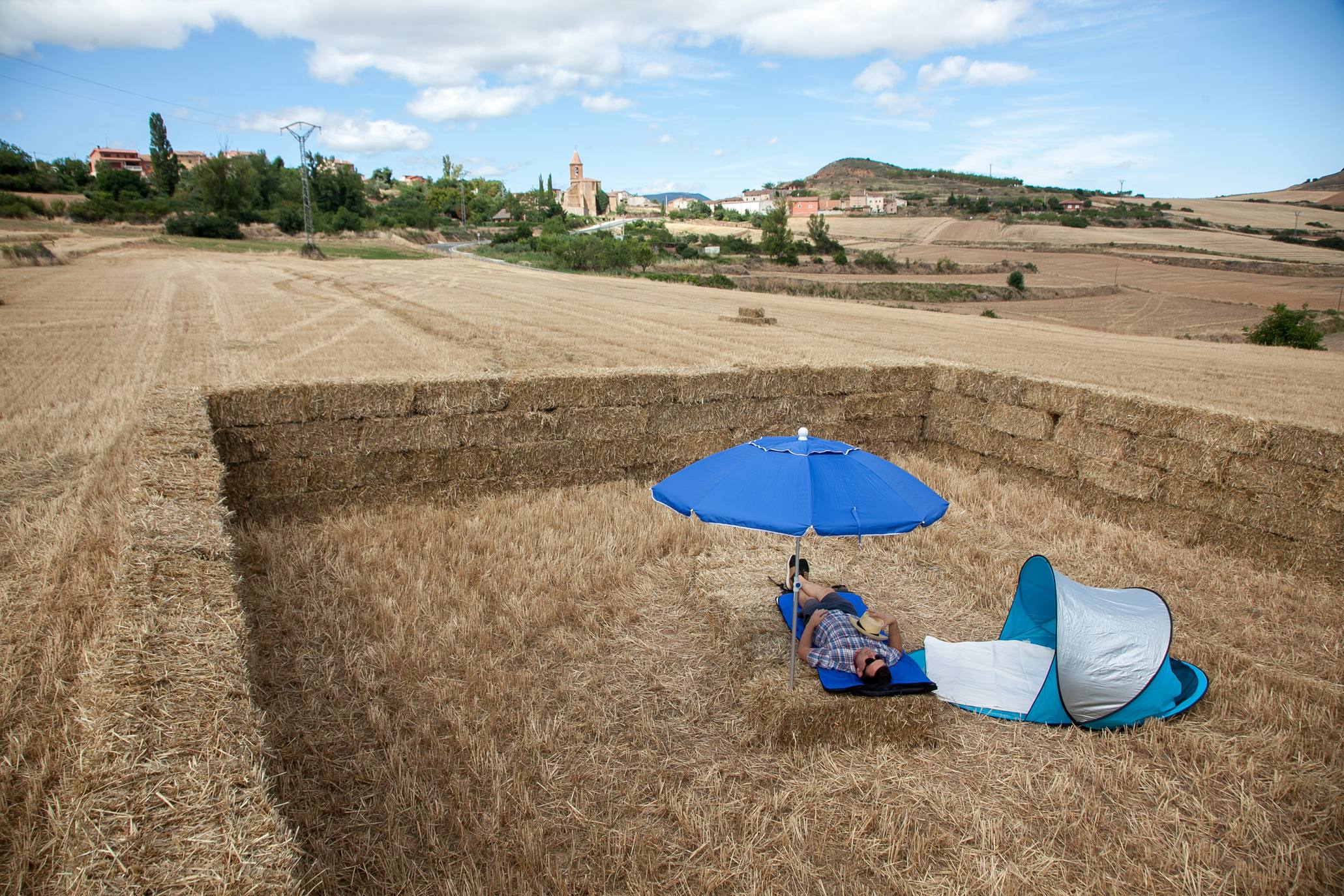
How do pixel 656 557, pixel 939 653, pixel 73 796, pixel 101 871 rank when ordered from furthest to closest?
pixel 656 557, pixel 939 653, pixel 73 796, pixel 101 871

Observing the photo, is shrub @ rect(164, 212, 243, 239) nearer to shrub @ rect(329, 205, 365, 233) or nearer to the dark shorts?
shrub @ rect(329, 205, 365, 233)

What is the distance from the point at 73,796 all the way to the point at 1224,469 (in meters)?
9.75

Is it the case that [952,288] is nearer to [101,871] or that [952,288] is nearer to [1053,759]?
[1053,759]

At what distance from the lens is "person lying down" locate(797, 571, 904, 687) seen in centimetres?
463

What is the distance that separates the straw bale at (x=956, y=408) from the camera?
10664 millimetres

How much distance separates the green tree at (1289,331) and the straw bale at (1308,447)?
26.0 m

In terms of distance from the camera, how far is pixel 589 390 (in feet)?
29.6

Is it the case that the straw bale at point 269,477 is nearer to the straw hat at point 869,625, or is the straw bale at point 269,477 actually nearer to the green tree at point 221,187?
the straw hat at point 869,625

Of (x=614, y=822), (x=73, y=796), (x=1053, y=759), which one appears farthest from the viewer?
(x=1053, y=759)

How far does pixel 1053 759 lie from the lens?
14.7 feet

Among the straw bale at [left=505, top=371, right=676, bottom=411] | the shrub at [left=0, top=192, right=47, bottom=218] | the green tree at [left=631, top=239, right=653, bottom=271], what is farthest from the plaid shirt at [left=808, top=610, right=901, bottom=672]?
the shrub at [left=0, top=192, right=47, bottom=218]

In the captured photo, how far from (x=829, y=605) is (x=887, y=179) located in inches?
6369

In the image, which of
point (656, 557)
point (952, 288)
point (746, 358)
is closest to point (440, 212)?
point (952, 288)

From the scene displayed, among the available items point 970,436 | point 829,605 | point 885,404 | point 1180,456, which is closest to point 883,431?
point 885,404
